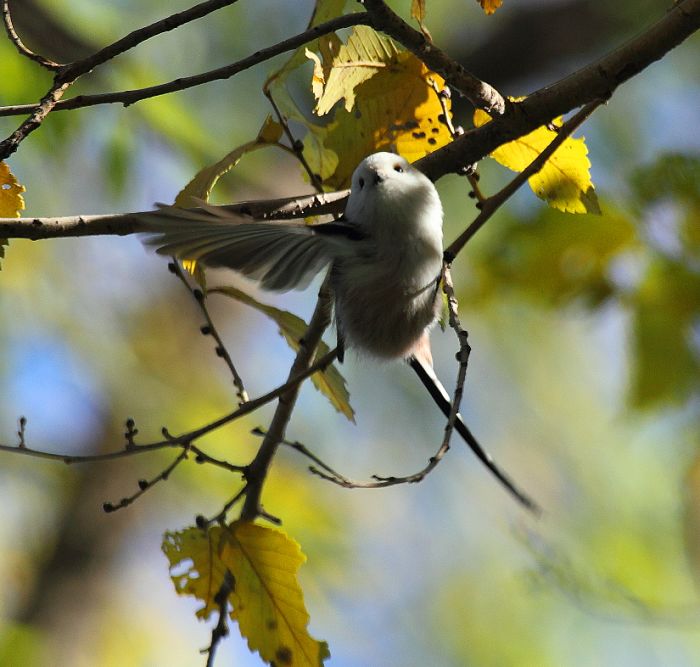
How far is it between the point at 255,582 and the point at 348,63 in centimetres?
95

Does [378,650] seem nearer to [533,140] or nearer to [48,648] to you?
[48,648]

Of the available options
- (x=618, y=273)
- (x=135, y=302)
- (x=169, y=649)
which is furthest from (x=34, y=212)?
(x=618, y=273)

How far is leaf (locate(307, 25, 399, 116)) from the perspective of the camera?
60.9 inches

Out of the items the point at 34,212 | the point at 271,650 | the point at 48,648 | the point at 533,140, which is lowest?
the point at 271,650

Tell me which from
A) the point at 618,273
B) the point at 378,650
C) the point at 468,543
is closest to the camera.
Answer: the point at 618,273

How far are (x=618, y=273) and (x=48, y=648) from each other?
3.41m

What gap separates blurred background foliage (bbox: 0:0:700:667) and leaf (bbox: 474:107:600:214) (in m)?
0.84

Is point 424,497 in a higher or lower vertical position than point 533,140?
higher

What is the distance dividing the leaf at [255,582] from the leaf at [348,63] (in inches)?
30.4

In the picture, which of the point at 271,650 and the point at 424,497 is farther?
the point at 424,497

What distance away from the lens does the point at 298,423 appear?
5.30 meters

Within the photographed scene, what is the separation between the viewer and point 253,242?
1.44 meters

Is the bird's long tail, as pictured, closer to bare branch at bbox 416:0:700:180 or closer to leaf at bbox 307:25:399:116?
bare branch at bbox 416:0:700:180

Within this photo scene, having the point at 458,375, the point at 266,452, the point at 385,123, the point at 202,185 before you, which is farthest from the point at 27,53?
the point at 458,375
